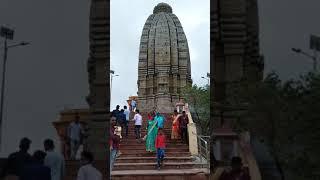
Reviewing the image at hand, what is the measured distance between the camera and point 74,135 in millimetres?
12766

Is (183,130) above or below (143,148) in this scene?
above

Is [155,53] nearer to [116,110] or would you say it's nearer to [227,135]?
[116,110]

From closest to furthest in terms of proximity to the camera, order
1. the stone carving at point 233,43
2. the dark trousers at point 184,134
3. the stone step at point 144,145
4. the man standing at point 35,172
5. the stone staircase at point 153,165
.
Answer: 1. the man standing at point 35,172
2. the stone carving at point 233,43
3. the stone staircase at point 153,165
4. the stone step at point 144,145
5. the dark trousers at point 184,134

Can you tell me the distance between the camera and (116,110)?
794 inches

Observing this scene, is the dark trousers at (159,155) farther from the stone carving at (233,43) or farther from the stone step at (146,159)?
the stone carving at (233,43)

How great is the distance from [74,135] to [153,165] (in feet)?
10.3

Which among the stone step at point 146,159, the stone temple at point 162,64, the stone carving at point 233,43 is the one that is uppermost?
the stone temple at point 162,64

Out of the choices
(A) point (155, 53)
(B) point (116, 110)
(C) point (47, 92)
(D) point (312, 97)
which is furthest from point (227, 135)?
(A) point (155, 53)

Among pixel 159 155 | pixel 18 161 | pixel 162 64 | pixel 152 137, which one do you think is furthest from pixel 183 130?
pixel 162 64

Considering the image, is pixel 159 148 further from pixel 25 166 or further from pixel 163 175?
pixel 25 166

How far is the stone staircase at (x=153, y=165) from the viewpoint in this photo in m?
14.2

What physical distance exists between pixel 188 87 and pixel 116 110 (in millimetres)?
21237

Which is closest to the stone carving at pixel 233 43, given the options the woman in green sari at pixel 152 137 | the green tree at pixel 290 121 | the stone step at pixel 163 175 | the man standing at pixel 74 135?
the green tree at pixel 290 121

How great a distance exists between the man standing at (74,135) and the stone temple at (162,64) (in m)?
25.7
